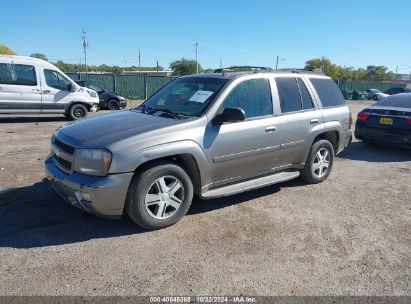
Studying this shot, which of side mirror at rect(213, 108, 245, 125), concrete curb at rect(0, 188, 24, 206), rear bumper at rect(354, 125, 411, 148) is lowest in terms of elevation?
concrete curb at rect(0, 188, 24, 206)

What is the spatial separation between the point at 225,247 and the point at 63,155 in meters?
2.03

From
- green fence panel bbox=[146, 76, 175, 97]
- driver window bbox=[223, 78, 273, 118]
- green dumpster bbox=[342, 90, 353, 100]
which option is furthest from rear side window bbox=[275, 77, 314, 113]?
green dumpster bbox=[342, 90, 353, 100]

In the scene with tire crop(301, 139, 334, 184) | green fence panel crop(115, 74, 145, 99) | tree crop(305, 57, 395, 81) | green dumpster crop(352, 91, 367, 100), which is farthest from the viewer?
tree crop(305, 57, 395, 81)

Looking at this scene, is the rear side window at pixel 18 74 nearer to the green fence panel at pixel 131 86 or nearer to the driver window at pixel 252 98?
the driver window at pixel 252 98

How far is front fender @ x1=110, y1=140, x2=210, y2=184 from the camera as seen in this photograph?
11.9ft

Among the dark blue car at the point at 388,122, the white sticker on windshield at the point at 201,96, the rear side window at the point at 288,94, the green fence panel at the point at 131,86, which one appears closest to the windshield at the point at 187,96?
the white sticker on windshield at the point at 201,96

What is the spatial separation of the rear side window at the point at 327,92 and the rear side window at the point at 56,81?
964cm

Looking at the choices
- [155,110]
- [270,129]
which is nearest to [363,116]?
[270,129]

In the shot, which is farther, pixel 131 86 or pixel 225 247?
pixel 131 86

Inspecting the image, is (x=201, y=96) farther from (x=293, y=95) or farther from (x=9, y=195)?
(x=9, y=195)

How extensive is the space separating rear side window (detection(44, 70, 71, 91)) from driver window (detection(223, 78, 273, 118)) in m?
9.60

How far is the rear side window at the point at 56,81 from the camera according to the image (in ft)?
40.1

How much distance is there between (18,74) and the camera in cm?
1161

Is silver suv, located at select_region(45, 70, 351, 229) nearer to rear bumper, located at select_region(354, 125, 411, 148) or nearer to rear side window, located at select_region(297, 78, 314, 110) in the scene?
rear side window, located at select_region(297, 78, 314, 110)
